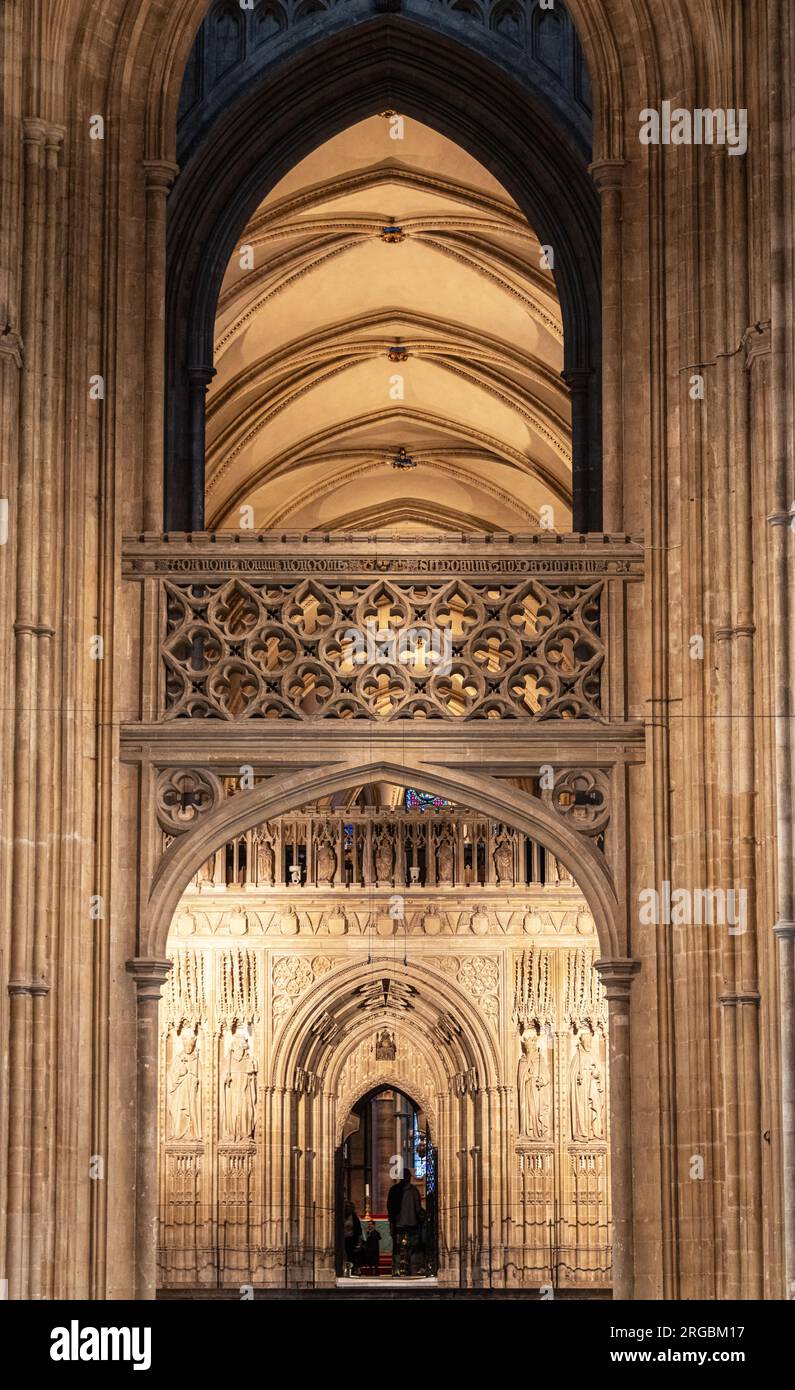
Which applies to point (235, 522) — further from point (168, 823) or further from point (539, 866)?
point (168, 823)

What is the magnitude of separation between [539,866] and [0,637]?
10834mm

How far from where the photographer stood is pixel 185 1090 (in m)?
25.1

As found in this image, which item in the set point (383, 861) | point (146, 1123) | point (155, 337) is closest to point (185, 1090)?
point (383, 861)

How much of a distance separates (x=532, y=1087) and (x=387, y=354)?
870 centimetres

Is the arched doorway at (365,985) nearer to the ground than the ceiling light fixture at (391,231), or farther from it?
nearer to the ground

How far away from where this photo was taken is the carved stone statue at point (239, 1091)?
25.3 m

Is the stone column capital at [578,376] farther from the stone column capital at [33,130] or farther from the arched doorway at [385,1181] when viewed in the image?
the arched doorway at [385,1181]

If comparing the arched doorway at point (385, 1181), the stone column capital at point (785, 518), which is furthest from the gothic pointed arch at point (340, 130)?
the arched doorway at point (385, 1181)

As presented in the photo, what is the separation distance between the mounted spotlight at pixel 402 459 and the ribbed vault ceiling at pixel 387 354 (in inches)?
3.3

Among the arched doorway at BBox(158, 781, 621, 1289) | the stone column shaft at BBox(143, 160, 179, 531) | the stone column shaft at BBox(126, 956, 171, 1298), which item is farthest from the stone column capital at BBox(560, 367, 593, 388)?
the arched doorway at BBox(158, 781, 621, 1289)

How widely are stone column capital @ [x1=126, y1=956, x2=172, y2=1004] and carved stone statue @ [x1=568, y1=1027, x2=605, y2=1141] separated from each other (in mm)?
9572

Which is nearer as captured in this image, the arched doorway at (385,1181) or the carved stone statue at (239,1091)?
the carved stone statue at (239,1091)

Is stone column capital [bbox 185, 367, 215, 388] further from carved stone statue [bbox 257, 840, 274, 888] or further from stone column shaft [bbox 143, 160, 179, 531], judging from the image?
carved stone statue [bbox 257, 840, 274, 888]

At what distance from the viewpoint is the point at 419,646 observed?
17.1 m
